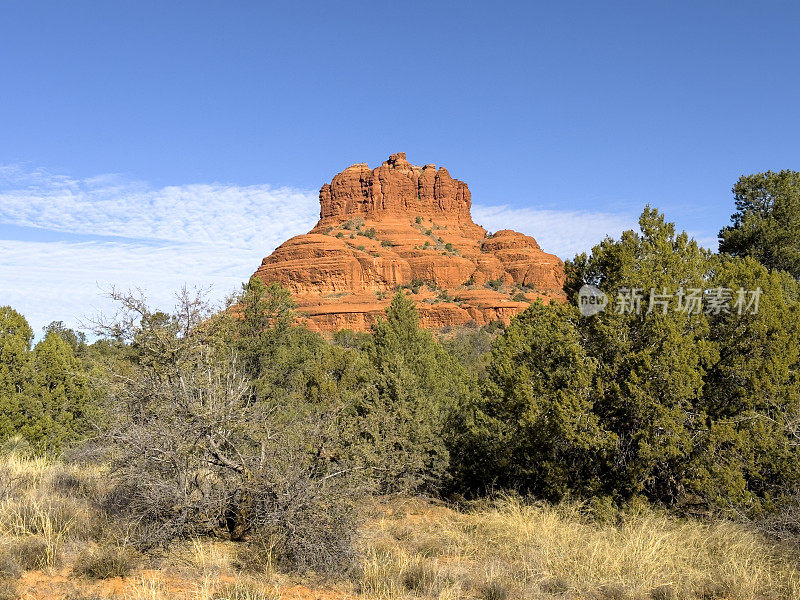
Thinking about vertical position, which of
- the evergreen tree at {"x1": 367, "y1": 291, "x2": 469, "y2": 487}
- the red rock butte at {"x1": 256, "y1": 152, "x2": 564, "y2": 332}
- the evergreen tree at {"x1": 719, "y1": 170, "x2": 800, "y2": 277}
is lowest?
the evergreen tree at {"x1": 367, "y1": 291, "x2": 469, "y2": 487}

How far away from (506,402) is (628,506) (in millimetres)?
2721

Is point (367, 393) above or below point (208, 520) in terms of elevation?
above

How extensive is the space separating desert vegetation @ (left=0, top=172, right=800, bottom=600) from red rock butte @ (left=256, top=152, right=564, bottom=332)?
61347 millimetres

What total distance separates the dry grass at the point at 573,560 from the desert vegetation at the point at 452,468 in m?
0.04

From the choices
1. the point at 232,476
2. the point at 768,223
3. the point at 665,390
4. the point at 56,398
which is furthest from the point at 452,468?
the point at 768,223

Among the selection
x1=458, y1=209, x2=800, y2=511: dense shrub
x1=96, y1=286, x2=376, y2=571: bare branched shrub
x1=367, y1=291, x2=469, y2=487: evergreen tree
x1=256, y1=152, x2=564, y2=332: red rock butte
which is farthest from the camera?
x1=256, y1=152, x2=564, y2=332: red rock butte

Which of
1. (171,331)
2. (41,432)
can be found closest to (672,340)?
(171,331)

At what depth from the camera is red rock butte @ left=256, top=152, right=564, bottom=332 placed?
87.1 meters

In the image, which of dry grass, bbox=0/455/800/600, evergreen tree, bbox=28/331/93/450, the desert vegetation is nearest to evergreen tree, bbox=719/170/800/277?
the desert vegetation

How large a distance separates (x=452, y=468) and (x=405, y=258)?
9105cm

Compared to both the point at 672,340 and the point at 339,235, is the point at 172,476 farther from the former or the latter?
the point at 339,235

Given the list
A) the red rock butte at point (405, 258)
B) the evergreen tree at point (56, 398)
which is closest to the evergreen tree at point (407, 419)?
the evergreen tree at point (56, 398)

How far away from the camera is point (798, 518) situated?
781 cm

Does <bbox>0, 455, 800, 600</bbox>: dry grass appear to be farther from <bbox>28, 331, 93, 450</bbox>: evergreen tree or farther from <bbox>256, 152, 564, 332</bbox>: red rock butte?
<bbox>256, 152, 564, 332</bbox>: red rock butte
